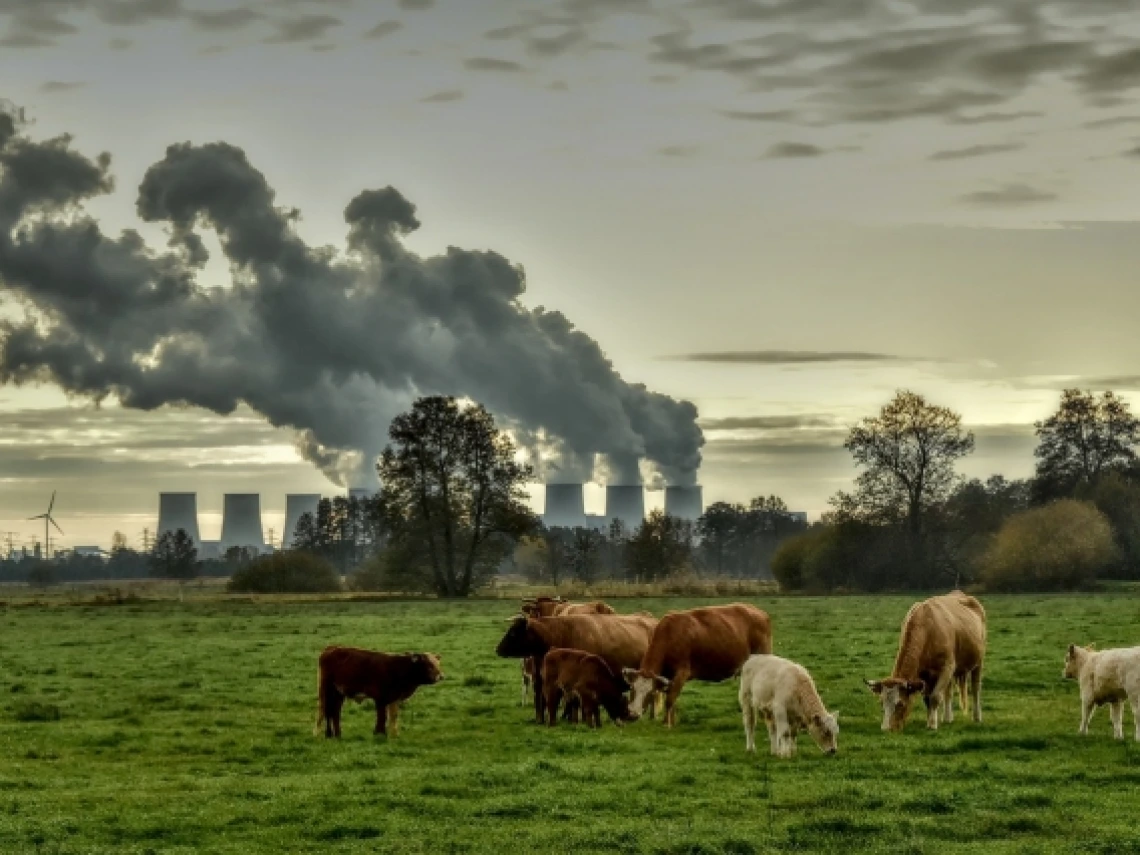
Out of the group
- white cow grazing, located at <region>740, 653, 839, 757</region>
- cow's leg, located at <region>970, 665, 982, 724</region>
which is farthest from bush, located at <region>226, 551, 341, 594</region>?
white cow grazing, located at <region>740, 653, 839, 757</region>

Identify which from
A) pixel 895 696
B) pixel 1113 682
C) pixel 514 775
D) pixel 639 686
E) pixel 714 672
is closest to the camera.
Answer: pixel 514 775

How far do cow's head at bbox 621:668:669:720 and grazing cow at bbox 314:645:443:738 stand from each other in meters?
2.91

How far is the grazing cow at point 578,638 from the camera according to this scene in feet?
78.1

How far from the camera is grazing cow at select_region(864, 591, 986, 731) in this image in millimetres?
20484

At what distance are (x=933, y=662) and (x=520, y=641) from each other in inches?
259

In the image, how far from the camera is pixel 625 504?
541 feet

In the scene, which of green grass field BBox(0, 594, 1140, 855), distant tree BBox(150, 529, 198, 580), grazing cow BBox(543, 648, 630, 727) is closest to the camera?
green grass field BBox(0, 594, 1140, 855)

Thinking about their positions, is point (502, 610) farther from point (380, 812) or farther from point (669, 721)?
point (380, 812)

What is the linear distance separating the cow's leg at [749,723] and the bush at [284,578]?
7240 centimetres

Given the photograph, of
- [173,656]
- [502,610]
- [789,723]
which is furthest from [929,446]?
[789,723]

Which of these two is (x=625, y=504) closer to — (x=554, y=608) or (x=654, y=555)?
(x=654, y=555)

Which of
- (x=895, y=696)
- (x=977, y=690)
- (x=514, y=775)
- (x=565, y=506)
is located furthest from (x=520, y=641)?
(x=565, y=506)

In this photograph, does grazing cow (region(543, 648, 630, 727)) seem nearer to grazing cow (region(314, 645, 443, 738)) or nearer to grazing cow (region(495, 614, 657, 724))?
grazing cow (region(495, 614, 657, 724))

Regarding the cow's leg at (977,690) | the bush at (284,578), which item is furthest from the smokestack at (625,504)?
the cow's leg at (977,690)
